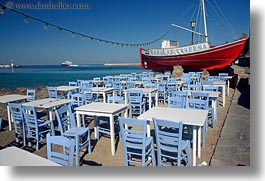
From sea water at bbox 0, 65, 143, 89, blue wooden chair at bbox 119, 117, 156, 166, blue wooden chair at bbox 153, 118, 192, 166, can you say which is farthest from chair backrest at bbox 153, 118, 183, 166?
sea water at bbox 0, 65, 143, 89

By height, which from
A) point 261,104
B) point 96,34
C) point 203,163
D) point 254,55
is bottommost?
point 203,163

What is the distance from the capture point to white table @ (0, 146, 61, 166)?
1791 mm

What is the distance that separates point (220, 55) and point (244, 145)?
19.5 feet

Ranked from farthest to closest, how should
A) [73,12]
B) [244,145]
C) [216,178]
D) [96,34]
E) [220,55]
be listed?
[220,55], [96,34], [73,12], [244,145], [216,178]

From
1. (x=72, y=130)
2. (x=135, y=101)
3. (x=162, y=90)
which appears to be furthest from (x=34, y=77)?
(x=72, y=130)

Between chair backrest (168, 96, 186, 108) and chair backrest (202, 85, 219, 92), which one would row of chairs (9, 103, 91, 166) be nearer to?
chair backrest (168, 96, 186, 108)

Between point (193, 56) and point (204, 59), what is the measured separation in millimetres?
574

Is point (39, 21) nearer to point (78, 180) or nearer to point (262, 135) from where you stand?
point (78, 180)

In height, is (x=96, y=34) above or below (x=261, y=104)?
above

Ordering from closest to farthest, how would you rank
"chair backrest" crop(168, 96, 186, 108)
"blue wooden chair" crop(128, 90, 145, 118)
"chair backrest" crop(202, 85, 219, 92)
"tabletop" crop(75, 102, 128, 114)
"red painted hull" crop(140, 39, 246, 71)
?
"tabletop" crop(75, 102, 128, 114)
"chair backrest" crop(168, 96, 186, 108)
"blue wooden chair" crop(128, 90, 145, 118)
"chair backrest" crop(202, 85, 219, 92)
"red painted hull" crop(140, 39, 246, 71)

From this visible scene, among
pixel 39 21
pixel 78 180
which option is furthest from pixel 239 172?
pixel 39 21

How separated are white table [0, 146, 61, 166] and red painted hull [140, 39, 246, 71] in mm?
6176

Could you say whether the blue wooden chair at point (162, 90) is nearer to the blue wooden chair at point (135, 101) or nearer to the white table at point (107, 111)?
the blue wooden chair at point (135, 101)

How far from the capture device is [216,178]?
95.3 inches
